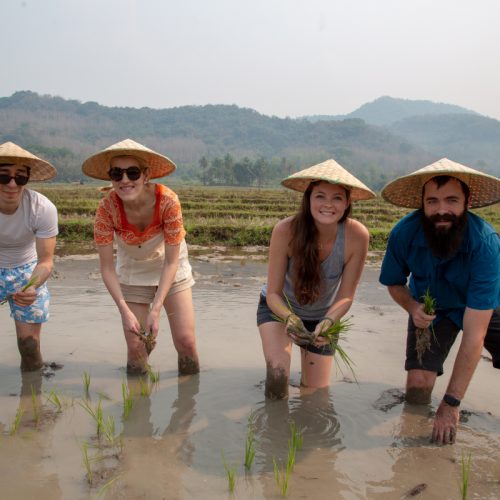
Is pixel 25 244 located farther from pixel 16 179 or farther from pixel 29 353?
pixel 29 353

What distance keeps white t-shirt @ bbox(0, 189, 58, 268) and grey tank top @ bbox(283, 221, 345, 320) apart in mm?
1539

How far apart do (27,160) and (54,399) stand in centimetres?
146

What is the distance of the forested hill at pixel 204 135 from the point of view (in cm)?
13362

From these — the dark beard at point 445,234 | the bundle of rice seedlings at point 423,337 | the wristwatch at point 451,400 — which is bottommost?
the wristwatch at point 451,400

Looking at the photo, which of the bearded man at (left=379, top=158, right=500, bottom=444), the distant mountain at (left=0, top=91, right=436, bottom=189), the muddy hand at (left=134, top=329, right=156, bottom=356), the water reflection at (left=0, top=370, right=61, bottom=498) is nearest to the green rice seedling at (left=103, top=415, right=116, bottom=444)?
the water reflection at (left=0, top=370, right=61, bottom=498)

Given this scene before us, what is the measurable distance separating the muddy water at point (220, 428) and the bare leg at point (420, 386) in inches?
4.0

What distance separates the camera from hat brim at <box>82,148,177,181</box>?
10.2 feet

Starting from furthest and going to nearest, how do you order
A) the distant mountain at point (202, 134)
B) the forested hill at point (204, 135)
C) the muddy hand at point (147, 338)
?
the distant mountain at point (202, 134) < the forested hill at point (204, 135) < the muddy hand at point (147, 338)

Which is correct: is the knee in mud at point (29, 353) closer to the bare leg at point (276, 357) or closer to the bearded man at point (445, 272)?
the bare leg at point (276, 357)

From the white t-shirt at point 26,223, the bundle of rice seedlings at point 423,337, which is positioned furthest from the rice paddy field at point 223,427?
the white t-shirt at point 26,223

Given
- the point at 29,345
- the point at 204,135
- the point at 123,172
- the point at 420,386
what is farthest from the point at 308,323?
the point at 204,135

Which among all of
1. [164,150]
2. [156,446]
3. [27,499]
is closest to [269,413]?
[156,446]

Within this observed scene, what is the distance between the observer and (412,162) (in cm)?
14538

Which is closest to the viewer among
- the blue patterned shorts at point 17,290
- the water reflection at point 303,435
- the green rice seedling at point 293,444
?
the green rice seedling at point 293,444
